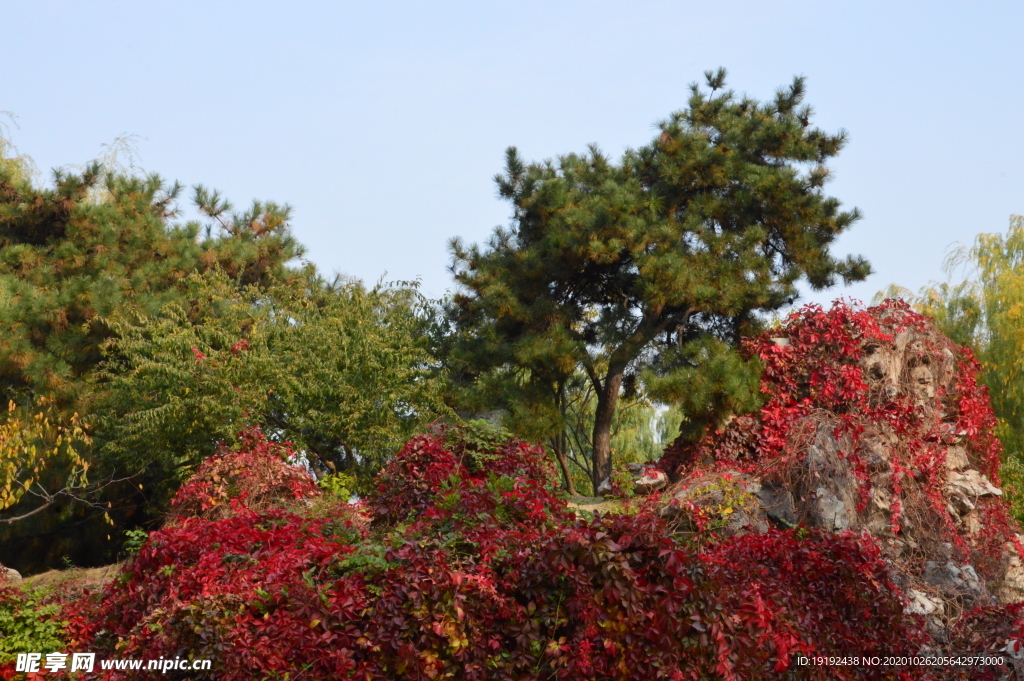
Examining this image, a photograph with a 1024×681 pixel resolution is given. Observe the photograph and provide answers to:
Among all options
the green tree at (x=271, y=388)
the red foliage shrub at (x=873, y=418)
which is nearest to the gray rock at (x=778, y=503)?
the red foliage shrub at (x=873, y=418)

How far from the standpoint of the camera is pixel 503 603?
4.45m

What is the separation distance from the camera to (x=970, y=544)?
31.3 ft

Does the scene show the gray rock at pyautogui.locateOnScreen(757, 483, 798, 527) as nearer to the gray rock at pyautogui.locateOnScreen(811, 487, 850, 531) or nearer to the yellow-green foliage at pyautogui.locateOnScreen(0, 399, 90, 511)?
the gray rock at pyautogui.locateOnScreen(811, 487, 850, 531)

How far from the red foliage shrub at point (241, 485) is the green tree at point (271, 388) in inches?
83.0

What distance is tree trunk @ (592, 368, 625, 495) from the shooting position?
13516mm

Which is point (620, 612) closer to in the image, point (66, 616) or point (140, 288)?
point (66, 616)

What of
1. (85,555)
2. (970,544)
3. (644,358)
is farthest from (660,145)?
(85,555)

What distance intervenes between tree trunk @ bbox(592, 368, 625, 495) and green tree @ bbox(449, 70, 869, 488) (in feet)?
0.07

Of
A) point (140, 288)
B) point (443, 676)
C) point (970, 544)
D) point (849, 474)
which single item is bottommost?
point (443, 676)

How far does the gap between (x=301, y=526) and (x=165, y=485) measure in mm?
7491

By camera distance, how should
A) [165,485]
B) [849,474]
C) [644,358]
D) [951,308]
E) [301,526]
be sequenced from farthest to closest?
[951,308]
[644,358]
[165,485]
[849,474]
[301,526]

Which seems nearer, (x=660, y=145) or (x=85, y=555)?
(x=660, y=145)

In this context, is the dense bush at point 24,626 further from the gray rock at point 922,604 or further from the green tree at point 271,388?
the gray rock at point 922,604

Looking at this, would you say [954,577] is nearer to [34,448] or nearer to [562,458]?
[562,458]
